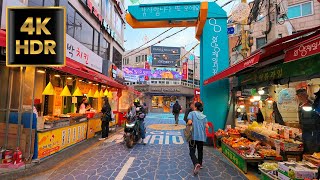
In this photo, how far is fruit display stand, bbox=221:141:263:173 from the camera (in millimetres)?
4961

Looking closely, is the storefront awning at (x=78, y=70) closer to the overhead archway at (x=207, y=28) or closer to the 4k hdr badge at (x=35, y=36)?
the 4k hdr badge at (x=35, y=36)

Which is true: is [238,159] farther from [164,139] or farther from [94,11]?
[94,11]

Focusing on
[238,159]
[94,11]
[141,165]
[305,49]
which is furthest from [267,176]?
[94,11]

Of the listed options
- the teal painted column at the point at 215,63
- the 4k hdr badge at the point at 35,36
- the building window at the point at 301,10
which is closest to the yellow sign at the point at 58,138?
the 4k hdr badge at the point at 35,36

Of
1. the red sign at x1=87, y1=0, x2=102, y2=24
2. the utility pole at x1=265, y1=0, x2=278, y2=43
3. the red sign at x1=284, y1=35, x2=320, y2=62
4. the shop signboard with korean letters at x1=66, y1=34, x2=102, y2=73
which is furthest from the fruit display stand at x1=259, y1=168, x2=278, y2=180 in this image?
the red sign at x1=87, y1=0, x2=102, y2=24

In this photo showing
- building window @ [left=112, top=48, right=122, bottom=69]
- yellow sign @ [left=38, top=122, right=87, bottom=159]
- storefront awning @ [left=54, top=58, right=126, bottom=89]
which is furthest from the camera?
building window @ [left=112, top=48, right=122, bottom=69]

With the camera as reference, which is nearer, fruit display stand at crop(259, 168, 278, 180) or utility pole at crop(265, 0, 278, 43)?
fruit display stand at crop(259, 168, 278, 180)

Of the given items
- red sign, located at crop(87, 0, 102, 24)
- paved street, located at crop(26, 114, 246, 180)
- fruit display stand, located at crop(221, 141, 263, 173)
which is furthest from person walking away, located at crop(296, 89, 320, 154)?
red sign, located at crop(87, 0, 102, 24)

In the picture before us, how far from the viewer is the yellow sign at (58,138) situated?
5785 millimetres

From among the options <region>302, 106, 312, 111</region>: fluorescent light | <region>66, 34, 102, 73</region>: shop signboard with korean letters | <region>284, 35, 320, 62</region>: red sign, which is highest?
<region>66, 34, 102, 73</region>: shop signboard with korean letters

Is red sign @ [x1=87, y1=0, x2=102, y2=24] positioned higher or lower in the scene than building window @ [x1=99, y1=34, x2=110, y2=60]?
higher

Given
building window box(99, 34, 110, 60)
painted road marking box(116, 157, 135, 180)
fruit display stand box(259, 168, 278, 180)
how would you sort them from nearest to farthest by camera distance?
fruit display stand box(259, 168, 278, 180) → painted road marking box(116, 157, 135, 180) → building window box(99, 34, 110, 60)

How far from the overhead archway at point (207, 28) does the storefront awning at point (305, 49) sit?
5213mm

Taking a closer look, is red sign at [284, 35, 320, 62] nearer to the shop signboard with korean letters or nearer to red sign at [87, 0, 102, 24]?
the shop signboard with korean letters
